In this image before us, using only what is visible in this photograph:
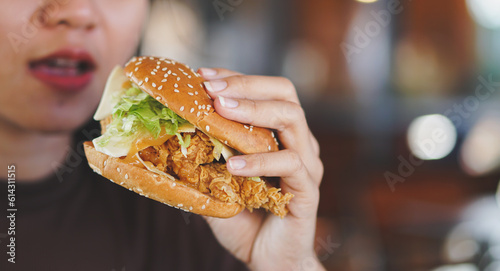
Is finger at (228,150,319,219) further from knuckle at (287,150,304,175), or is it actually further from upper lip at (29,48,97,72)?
upper lip at (29,48,97,72)

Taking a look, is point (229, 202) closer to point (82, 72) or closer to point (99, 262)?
point (99, 262)

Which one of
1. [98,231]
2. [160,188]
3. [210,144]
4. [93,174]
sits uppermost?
[210,144]

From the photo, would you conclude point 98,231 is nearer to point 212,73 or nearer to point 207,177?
point 207,177

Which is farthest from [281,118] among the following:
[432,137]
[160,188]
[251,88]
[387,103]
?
[387,103]

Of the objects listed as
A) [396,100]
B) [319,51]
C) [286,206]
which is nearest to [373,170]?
[396,100]

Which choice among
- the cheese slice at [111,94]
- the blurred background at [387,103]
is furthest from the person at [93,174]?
the blurred background at [387,103]

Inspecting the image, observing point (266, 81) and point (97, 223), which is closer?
point (266, 81)

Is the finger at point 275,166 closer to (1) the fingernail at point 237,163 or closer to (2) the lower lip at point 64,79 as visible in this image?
(1) the fingernail at point 237,163
